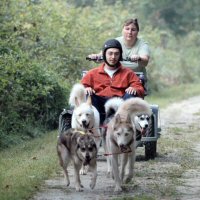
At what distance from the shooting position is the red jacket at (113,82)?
10477mm

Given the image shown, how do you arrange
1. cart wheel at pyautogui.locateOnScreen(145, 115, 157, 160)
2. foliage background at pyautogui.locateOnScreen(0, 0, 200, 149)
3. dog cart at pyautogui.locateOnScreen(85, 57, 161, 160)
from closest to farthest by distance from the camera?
dog cart at pyautogui.locateOnScreen(85, 57, 161, 160)
cart wheel at pyautogui.locateOnScreen(145, 115, 157, 160)
foliage background at pyautogui.locateOnScreen(0, 0, 200, 149)

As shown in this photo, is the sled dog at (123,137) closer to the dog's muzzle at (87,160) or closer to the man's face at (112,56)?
the dog's muzzle at (87,160)

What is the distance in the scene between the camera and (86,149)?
852 centimetres

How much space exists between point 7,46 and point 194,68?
83.9 feet

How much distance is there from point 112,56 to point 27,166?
6.15ft

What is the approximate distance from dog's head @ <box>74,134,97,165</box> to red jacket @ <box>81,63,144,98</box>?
6.35 ft

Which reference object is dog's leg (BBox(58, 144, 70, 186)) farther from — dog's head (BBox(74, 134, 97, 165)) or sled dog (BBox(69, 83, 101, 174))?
sled dog (BBox(69, 83, 101, 174))

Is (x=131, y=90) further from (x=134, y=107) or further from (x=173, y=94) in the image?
(x=173, y=94)

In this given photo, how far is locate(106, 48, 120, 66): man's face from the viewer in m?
10.3

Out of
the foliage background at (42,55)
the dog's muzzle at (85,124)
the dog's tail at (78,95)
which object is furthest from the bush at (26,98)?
the dog's muzzle at (85,124)

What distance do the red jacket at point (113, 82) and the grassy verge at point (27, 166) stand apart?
1.23 metres

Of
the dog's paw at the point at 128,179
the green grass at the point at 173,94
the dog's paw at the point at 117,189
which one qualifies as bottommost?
the dog's paw at the point at 117,189

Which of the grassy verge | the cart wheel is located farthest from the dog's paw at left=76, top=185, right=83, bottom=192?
the cart wheel

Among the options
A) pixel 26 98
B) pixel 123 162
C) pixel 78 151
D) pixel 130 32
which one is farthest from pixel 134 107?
pixel 26 98
